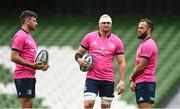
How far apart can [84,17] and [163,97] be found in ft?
22.4

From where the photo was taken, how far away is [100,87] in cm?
1037

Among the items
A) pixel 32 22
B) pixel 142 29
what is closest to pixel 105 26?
pixel 142 29

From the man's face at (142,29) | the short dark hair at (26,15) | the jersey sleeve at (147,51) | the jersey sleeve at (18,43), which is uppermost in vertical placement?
the short dark hair at (26,15)

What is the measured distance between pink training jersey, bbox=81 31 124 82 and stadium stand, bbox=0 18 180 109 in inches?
246

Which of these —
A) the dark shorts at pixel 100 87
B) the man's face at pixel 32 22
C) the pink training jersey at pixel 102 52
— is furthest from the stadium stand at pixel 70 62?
the man's face at pixel 32 22

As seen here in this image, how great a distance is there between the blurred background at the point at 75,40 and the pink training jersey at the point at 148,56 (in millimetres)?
6383

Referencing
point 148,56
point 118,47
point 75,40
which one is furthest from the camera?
point 75,40

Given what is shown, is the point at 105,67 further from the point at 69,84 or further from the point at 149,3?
the point at 149,3

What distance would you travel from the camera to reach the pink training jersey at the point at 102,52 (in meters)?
10.2

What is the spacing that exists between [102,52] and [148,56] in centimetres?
78

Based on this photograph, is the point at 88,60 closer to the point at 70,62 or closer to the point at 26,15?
the point at 26,15

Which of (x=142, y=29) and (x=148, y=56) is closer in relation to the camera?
(x=148, y=56)

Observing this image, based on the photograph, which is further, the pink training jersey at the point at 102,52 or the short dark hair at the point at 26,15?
the pink training jersey at the point at 102,52

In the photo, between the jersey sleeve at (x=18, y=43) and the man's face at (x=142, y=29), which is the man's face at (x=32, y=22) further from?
the man's face at (x=142, y=29)
